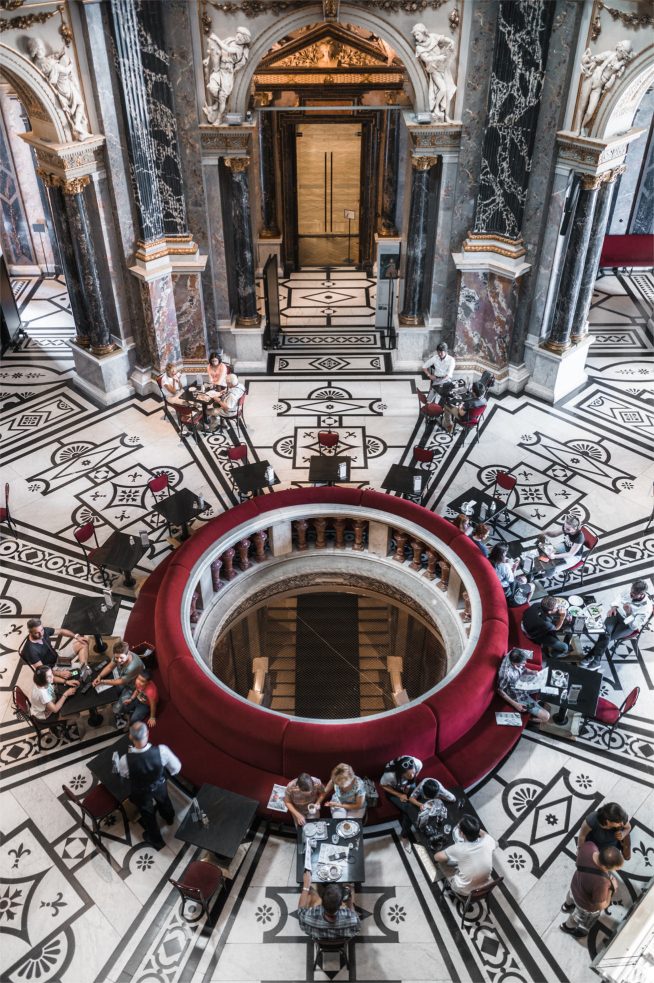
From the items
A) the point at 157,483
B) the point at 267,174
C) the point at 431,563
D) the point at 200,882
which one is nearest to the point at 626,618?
the point at 431,563

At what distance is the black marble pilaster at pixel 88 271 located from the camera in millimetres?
12766

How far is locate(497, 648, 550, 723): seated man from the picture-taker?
29.1 feet

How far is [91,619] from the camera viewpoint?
377 inches

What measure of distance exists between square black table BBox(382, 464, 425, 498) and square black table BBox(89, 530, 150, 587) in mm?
3418

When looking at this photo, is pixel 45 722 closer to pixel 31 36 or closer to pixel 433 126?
pixel 31 36

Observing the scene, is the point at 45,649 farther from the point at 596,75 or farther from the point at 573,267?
the point at 596,75

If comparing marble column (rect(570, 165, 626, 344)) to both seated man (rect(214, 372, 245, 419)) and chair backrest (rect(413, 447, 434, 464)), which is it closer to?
chair backrest (rect(413, 447, 434, 464))

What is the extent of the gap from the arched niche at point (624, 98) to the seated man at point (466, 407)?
4.02 metres

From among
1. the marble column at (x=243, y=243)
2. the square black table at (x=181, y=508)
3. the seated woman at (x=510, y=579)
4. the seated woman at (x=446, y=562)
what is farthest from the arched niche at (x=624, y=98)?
the square black table at (x=181, y=508)

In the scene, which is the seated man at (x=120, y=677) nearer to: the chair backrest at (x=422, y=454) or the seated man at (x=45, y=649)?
the seated man at (x=45, y=649)

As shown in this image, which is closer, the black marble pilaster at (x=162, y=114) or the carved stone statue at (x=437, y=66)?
the black marble pilaster at (x=162, y=114)

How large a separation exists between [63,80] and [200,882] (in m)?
10.4

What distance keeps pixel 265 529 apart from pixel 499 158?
6.86 m

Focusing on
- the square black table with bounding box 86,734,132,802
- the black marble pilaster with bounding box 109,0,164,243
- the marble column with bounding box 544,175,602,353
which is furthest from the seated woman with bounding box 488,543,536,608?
the black marble pilaster with bounding box 109,0,164,243
